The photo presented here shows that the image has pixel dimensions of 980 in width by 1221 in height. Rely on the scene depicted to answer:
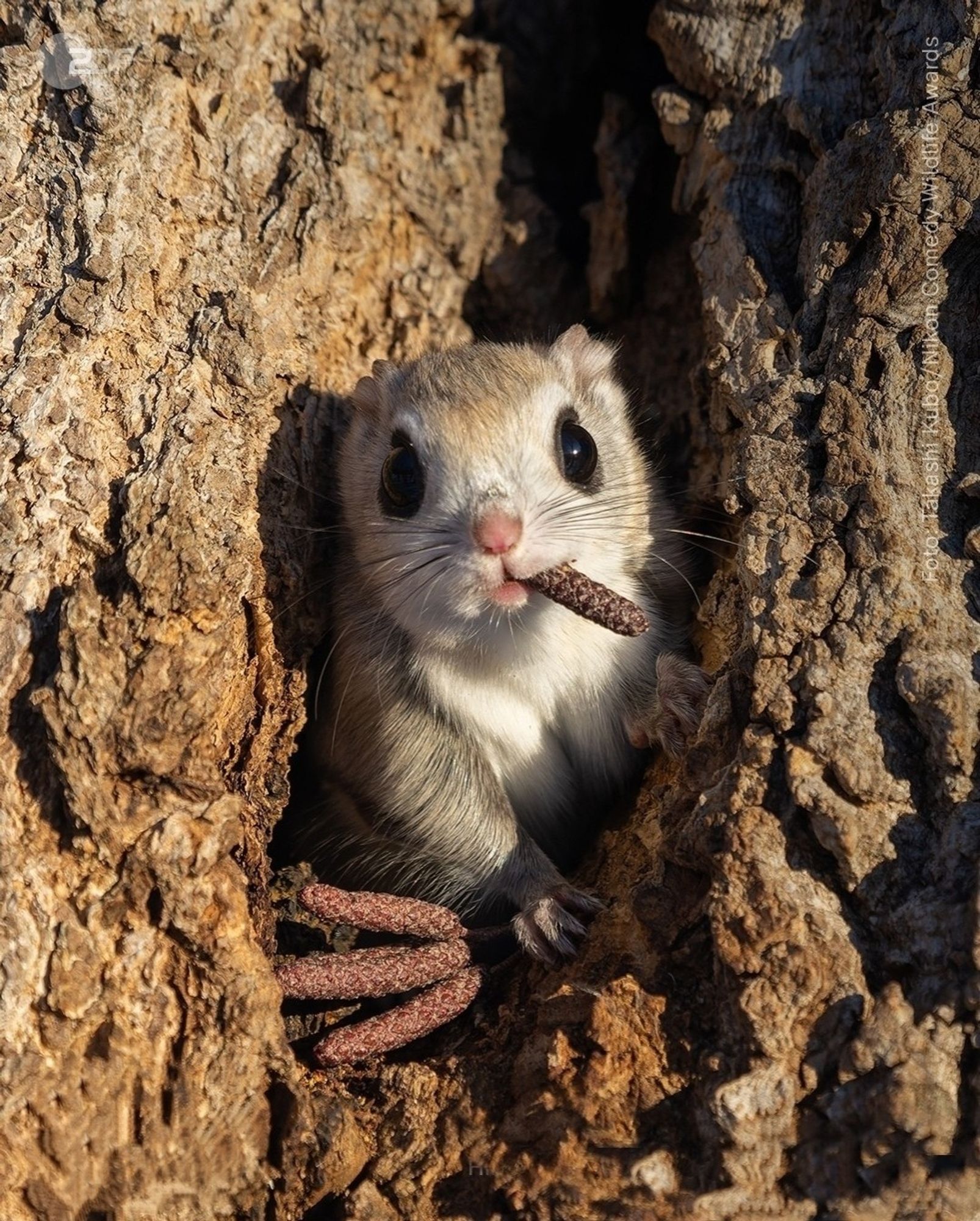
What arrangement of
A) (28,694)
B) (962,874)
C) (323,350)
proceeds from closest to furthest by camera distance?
(962,874) < (28,694) < (323,350)

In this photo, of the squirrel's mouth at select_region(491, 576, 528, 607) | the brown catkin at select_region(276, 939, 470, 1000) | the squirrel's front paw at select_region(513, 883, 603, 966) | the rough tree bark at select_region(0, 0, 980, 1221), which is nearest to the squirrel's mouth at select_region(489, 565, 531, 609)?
the squirrel's mouth at select_region(491, 576, 528, 607)

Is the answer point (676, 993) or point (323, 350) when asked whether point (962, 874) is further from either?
point (323, 350)

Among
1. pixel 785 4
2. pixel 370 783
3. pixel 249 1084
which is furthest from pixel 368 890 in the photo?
pixel 785 4

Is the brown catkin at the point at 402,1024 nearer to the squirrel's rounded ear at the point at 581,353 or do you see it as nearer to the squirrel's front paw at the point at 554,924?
the squirrel's front paw at the point at 554,924

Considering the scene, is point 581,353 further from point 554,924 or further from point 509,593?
point 554,924

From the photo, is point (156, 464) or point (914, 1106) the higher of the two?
point (156, 464)

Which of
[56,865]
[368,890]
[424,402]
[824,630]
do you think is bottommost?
[368,890]

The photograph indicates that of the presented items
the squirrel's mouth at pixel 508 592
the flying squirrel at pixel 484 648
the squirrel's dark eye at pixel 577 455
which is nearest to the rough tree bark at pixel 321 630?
the flying squirrel at pixel 484 648
